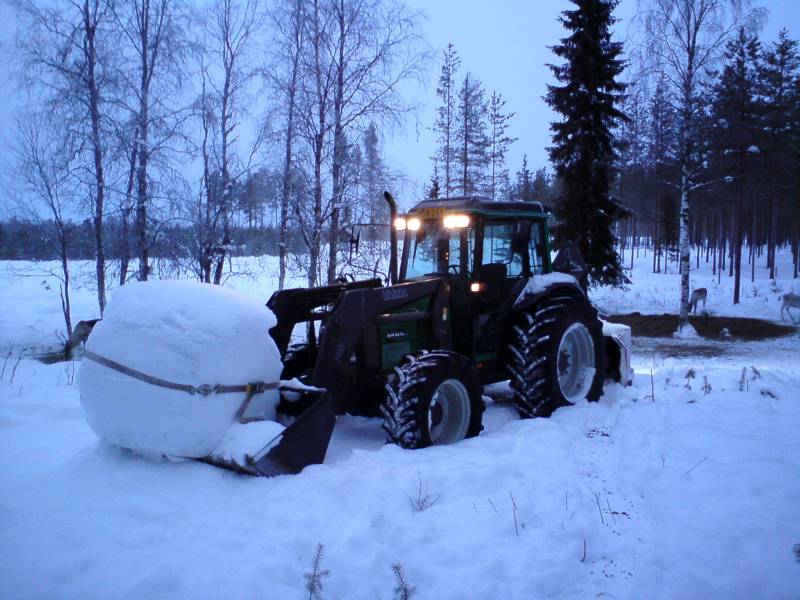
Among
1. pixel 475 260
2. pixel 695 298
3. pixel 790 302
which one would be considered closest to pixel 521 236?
pixel 475 260

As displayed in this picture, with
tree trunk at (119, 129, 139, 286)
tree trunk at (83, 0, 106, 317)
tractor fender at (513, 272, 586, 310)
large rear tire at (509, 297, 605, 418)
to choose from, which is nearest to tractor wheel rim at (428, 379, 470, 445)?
large rear tire at (509, 297, 605, 418)

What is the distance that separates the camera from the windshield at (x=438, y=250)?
613cm

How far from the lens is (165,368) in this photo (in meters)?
3.83

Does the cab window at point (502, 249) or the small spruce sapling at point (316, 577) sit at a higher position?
the cab window at point (502, 249)

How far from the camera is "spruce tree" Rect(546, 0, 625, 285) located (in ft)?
60.9

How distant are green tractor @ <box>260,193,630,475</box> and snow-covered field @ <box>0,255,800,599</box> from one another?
0.40m

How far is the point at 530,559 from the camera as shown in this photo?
3.28m

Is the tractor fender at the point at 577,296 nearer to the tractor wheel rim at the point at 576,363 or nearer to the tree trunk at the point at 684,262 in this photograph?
the tractor wheel rim at the point at 576,363

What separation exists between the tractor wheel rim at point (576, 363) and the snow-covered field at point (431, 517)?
140 centimetres

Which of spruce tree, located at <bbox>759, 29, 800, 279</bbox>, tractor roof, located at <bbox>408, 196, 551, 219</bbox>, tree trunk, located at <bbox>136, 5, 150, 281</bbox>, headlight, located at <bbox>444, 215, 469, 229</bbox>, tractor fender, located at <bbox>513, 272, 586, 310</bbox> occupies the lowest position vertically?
tractor fender, located at <bbox>513, 272, 586, 310</bbox>

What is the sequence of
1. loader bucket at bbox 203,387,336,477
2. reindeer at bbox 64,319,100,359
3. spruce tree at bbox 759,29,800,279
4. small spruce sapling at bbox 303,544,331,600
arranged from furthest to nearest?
spruce tree at bbox 759,29,800,279 < reindeer at bbox 64,319,100,359 < loader bucket at bbox 203,387,336,477 < small spruce sapling at bbox 303,544,331,600

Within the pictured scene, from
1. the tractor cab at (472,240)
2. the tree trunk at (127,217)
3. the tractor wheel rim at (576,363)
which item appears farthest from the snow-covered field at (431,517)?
the tree trunk at (127,217)

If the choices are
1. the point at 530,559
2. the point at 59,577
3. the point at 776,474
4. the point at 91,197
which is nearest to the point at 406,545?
the point at 530,559

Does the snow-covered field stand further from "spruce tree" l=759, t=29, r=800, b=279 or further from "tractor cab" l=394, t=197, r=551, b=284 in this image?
"spruce tree" l=759, t=29, r=800, b=279
